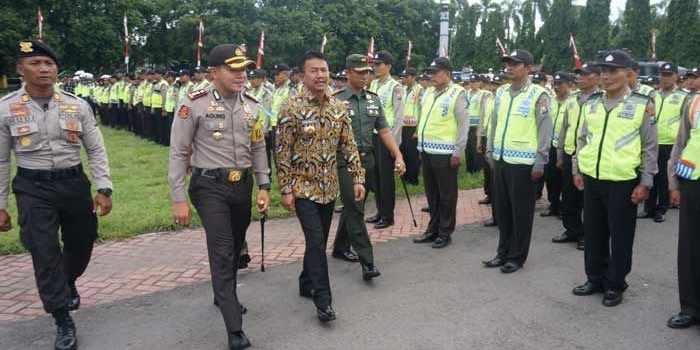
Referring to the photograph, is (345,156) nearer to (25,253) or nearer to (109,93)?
(25,253)

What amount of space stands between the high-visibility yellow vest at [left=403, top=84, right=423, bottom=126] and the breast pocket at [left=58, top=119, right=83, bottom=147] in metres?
6.66

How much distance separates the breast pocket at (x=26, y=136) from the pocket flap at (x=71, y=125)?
0.52 feet

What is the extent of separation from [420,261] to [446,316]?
56.9 inches

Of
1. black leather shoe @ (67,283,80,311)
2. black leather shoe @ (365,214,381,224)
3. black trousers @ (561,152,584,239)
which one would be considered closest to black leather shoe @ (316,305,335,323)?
black leather shoe @ (67,283,80,311)

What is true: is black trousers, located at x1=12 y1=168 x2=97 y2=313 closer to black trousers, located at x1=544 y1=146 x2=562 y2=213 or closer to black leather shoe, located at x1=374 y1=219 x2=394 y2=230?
black leather shoe, located at x1=374 y1=219 x2=394 y2=230

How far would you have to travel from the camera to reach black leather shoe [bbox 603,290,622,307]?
469 centimetres

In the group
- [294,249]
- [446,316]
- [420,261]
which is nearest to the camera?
[446,316]

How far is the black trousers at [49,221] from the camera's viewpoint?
382 cm

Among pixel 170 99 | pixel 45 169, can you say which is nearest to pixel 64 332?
pixel 45 169

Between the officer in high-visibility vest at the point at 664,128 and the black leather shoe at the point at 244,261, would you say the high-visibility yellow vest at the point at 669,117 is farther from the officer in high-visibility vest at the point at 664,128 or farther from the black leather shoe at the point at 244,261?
the black leather shoe at the point at 244,261

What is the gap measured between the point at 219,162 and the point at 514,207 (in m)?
2.86

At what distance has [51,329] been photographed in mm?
4219

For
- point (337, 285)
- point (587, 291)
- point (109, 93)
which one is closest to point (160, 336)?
point (337, 285)

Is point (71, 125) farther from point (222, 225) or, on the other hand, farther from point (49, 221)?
point (222, 225)
